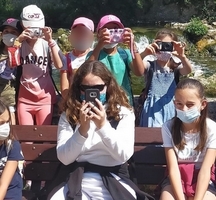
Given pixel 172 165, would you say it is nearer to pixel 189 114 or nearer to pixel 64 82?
pixel 189 114

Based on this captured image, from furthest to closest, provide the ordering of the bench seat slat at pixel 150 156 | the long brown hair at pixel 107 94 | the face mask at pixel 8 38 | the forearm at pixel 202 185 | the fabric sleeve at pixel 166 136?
the face mask at pixel 8 38 < the bench seat slat at pixel 150 156 < the fabric sleeve at pixel 166 136 < the long brown hair at pixel 107 94 < the forearm at pixel 202 185

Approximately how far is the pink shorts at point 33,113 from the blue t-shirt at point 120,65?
56cm

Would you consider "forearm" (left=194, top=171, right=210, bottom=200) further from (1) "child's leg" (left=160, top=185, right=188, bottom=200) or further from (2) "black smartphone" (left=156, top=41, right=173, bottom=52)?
(2) "black smartphone" (left=156, top=41, right=173, bottom=52)

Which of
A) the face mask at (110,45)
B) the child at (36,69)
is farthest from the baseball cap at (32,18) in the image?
the face mask at (110,45)

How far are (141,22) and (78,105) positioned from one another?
2311cm

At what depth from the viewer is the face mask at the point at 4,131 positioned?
3184 millimetres

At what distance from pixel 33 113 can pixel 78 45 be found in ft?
2.19

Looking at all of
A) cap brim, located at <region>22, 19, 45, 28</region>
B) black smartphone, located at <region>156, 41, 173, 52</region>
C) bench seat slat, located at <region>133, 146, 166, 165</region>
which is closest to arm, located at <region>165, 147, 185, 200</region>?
bench seat slat, located at <region>133, 146, 166, 165</region>

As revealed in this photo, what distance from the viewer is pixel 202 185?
10.3 ft

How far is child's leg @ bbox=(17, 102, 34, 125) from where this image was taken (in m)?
4.09

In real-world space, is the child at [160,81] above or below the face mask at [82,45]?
below

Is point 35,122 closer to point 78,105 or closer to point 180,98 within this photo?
point 78,105

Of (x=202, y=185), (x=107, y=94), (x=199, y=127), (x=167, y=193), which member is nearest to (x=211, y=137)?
(x=199, y=127)

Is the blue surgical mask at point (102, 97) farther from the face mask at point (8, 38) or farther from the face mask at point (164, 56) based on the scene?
the face mask at point (8, 38)
